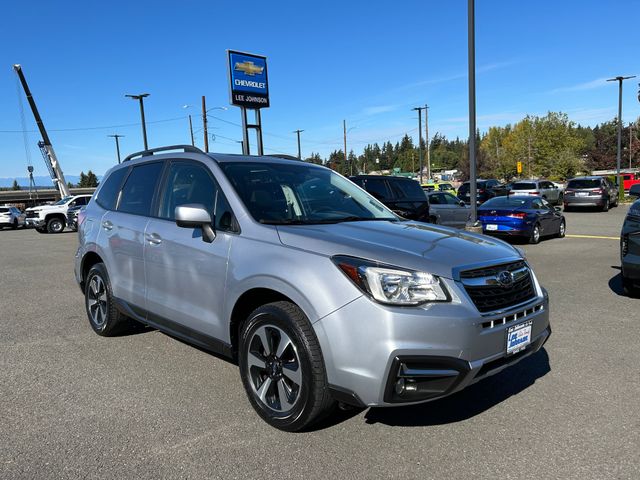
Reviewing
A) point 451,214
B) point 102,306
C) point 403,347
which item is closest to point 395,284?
point 403,347

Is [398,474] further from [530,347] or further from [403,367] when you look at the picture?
[530,347]

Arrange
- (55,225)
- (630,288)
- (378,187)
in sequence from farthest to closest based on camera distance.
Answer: (55,225), (378,187), (630,288)

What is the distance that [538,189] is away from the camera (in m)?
27.7

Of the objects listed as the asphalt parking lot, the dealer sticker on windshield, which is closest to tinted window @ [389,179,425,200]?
the asphalt parking lot

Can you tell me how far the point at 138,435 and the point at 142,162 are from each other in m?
2.72

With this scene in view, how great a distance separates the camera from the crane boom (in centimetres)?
3931

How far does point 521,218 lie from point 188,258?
11995mm

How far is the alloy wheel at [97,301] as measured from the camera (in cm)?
526

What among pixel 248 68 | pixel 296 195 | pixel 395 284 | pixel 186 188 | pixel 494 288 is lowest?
pixel 494 288

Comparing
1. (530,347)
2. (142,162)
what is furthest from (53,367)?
(530,347)

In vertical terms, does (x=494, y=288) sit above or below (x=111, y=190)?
below

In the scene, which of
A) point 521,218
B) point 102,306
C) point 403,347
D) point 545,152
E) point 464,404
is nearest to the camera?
point 403,347

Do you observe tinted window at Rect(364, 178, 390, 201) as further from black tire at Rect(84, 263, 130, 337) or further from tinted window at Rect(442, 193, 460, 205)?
black tire at Rect(84, 263, 130, 337)

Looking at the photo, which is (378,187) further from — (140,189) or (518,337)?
(518,337)
